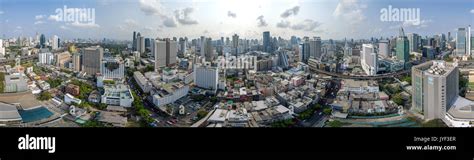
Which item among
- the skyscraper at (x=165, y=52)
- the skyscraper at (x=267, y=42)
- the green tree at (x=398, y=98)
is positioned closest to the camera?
the green tree at (x=398, y=98)

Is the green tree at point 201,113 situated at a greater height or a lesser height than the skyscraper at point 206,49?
lesser

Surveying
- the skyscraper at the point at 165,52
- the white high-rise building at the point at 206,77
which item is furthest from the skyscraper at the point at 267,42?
the skyscraper at the point at 165,52

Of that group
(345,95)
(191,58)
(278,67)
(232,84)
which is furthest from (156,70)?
(345,95)

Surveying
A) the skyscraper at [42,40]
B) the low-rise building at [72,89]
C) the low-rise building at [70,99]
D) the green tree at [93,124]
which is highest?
the skyscraper at [42,40]

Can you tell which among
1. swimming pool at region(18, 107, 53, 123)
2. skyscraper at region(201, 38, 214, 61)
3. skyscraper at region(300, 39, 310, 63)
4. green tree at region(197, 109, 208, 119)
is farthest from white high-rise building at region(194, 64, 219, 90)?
swimming pool at region(18, 107, 53, 123)

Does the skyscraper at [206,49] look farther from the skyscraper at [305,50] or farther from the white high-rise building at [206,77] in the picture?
the skyscraper at [305,50]

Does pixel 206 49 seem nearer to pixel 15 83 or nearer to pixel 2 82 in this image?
pixel 15 83
